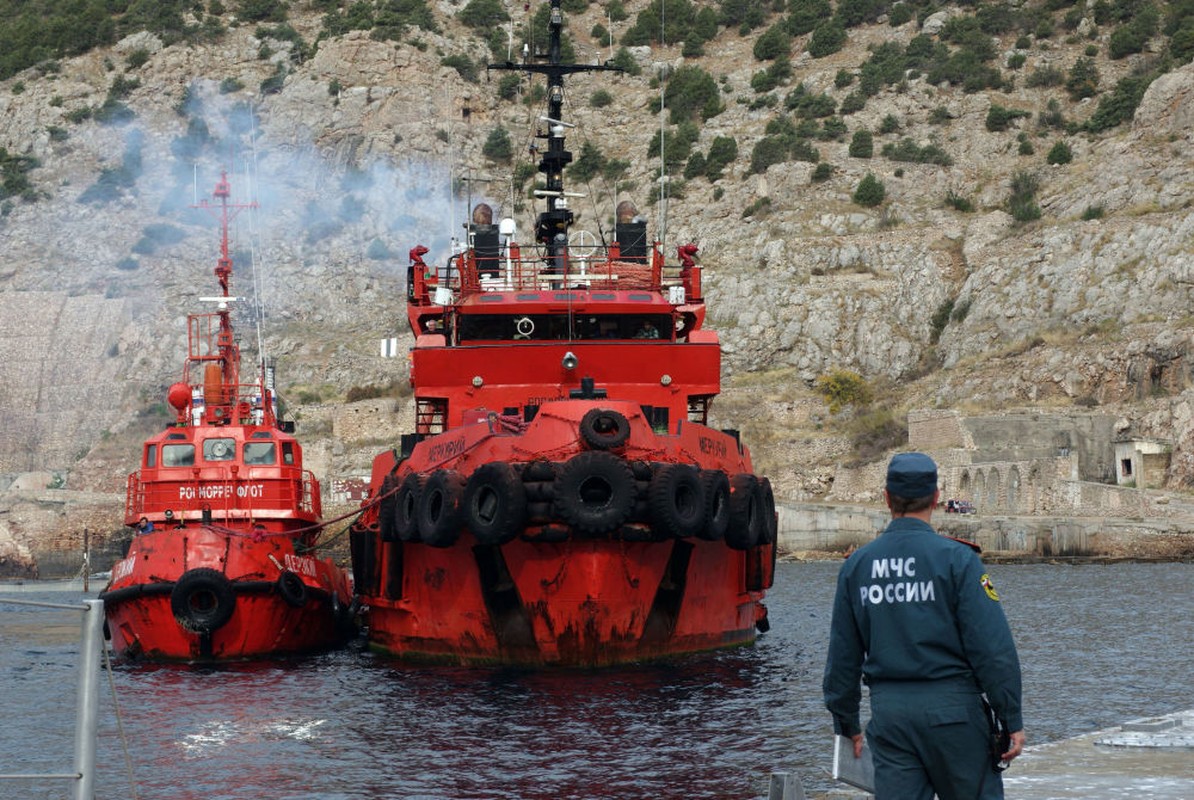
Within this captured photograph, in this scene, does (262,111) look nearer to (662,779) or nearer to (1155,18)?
(1155,18)

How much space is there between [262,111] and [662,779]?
87.2m

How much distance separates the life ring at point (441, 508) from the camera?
65.4 ft

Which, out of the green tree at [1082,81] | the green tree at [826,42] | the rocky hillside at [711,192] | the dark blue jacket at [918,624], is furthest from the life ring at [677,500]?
the green tree at [826,42]

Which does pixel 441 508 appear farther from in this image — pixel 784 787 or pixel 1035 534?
pixel 1035 534

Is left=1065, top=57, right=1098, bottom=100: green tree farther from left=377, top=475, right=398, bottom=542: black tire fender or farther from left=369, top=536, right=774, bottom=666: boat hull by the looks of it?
left=377, top=475, right=398, bottom=542: black tire fender

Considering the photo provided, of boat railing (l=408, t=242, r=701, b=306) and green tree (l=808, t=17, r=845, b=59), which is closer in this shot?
boat railing (l=408, t=242, r=701, b=306)

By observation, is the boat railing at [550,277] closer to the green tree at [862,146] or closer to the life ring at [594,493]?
the life ring at [594,493]

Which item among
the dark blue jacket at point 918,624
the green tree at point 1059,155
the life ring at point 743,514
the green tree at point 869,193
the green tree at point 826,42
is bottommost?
the dark blue jacket at point 918,624

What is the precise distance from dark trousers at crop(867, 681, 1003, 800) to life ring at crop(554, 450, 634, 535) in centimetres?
1175

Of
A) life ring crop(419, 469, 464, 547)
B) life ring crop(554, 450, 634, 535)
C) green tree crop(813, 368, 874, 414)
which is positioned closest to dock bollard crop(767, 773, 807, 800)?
life ring crop(554, 450, 634, 535)

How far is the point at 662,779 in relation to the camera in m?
15.1

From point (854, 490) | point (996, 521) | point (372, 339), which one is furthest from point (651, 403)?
point (372, 339)

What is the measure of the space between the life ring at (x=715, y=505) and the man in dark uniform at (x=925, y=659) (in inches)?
492

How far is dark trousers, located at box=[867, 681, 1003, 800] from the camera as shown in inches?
283
